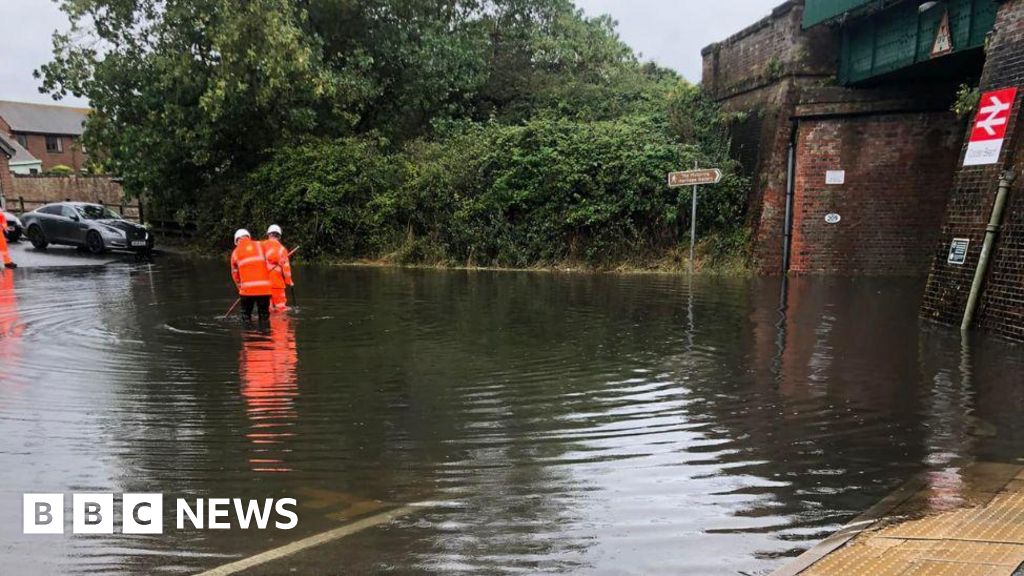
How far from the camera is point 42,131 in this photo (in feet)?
206

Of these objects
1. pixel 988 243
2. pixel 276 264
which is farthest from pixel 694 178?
pixel 276 264

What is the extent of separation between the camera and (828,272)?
1742 centimetres

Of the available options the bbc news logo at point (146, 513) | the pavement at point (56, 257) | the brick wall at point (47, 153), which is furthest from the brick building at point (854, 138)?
the brick wall at point (47, 153)

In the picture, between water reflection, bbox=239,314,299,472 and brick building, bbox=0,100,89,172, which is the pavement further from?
brick building, bbox=0,100,89,172

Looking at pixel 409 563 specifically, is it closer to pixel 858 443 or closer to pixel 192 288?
pixel 858 443

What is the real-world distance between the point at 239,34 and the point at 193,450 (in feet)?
56.1

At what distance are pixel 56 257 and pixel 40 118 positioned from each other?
5100cm

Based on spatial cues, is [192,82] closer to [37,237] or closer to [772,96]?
[37,237]

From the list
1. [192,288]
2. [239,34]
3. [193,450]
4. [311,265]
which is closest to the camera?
[193,450]

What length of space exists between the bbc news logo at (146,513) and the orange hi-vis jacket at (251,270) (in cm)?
646

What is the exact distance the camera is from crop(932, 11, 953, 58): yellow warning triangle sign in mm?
13528

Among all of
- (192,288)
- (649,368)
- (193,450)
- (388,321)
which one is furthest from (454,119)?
(193,450)

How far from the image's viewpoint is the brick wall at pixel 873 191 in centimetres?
1675

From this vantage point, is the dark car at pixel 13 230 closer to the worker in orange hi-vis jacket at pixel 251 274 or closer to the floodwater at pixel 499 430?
the floodwater at pixel 499 430
